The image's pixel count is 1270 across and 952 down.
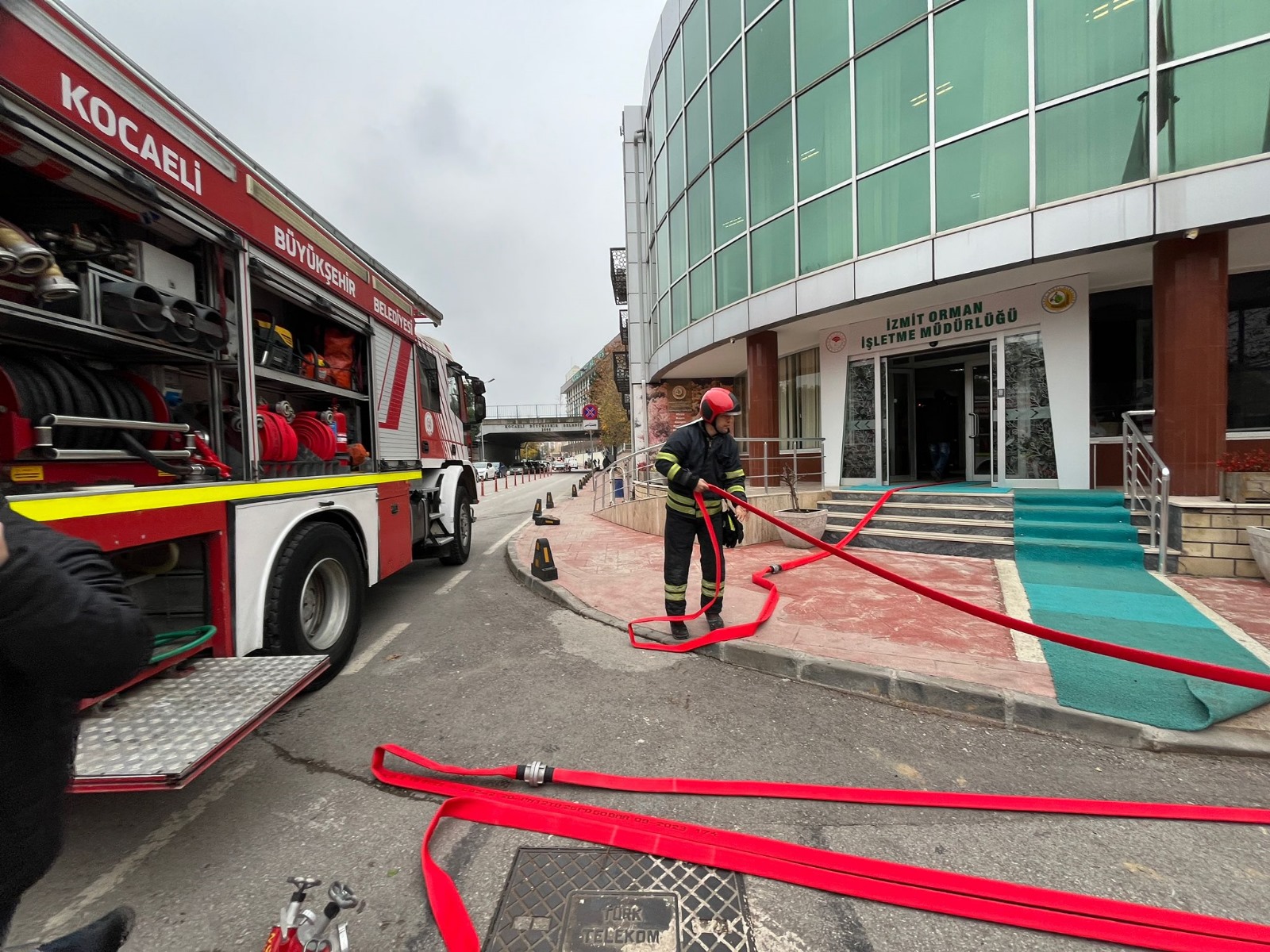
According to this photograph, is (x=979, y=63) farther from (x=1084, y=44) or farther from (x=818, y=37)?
(x=818, y=37)

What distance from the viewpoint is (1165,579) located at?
547 cm

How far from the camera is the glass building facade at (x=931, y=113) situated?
20.6 ft

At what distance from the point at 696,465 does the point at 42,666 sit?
3.77 meters

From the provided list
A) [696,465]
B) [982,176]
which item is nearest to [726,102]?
[982,176]

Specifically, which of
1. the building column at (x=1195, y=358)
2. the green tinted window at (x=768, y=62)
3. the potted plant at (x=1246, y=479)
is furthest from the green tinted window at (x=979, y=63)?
the potted plant at (x=1246, y=479)

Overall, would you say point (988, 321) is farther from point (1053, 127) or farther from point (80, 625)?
point (80, 625)

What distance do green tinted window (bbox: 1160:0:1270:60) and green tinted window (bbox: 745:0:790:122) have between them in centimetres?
535

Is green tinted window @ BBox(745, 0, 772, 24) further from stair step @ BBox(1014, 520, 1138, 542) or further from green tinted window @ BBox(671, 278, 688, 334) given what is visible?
stair step @ BBox(1014, 520, 1138, 542)

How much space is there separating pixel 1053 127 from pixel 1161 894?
8933 mm

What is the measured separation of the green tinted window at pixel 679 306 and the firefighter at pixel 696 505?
9.85 metres

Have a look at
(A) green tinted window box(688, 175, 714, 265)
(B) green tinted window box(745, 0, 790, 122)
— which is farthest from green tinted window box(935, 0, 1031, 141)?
(A) green tinted window box(688, 175, 714, 265)

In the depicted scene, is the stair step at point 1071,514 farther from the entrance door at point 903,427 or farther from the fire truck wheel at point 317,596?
the fire truck wheel at point 317,596

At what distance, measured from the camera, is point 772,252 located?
10.4 meters

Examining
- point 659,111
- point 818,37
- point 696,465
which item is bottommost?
point 696,465
